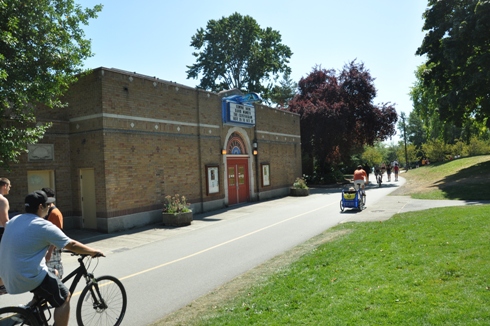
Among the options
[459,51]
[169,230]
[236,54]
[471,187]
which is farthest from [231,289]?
[236,54]

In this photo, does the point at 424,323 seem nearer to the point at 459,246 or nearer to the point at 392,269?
the point at 392,269

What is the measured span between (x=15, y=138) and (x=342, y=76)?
3286 centimetres

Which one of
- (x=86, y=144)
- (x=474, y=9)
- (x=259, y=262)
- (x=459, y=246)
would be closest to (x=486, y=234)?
(x=459, y=246)

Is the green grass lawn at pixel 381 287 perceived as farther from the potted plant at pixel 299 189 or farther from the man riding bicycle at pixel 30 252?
the potted plant at pixel 299 189

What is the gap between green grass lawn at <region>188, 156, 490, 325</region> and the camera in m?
4.35

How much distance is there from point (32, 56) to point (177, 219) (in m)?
7.33

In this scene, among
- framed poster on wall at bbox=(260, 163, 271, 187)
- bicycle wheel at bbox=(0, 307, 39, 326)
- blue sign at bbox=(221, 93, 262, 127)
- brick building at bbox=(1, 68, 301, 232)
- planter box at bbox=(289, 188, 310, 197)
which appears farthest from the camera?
planter box at bbox=(289, 188, 310, 197)

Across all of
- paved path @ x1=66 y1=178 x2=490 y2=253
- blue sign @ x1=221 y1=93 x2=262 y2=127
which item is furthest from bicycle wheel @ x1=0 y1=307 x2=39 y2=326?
blue sign @ x1=221 y1=93 x2=262 y2=127

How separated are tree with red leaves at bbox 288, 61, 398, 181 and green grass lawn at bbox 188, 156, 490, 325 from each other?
2650 cm

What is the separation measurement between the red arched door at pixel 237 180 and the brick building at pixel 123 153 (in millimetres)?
1667

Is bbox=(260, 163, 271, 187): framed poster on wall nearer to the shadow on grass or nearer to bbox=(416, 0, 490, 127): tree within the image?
the shadow on grass

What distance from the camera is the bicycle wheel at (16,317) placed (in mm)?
3834

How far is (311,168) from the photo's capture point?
41750 millimetres

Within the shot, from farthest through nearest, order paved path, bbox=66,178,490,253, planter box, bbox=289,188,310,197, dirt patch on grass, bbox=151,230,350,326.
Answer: planter box, bbox=289,188,310,197, paved path, bbox=66,178,490,253, dirt patch on grass, bbox=151,230,350,326
